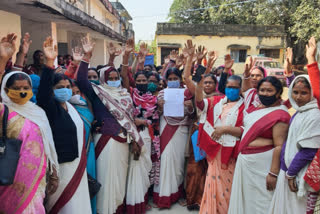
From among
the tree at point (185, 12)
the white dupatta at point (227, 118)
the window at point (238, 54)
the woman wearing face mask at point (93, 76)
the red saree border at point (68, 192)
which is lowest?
the red saree border at point (68, 192)

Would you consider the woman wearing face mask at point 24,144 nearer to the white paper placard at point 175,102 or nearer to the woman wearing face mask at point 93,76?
the woman wearing face mask at point 93,76

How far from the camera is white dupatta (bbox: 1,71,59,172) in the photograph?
86.7 inches

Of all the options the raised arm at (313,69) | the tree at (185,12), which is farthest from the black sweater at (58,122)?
the tree at (185,12)

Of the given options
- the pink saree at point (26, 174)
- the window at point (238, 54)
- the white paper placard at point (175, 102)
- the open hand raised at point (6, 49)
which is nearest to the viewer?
the pink saree at point (26, 174)

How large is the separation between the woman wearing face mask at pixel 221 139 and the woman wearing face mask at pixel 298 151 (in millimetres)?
697

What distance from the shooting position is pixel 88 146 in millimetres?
3146

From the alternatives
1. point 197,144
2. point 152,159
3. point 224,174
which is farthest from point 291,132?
point 152,159

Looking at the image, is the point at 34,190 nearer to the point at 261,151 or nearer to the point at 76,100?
the point at 76,100

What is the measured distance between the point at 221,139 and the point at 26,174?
6.89 feet

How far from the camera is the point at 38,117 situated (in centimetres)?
234

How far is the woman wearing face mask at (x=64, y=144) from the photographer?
2590mm

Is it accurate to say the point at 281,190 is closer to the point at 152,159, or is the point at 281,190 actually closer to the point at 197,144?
the point at 197,144

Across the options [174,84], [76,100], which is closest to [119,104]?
[76,100]

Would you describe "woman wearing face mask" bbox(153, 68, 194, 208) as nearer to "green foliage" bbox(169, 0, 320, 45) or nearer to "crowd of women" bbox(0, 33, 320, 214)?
"crowd of women" bbox(0, 33, 320, 214)
